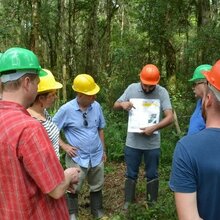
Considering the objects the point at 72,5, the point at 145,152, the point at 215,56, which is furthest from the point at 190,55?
the point at 72,5

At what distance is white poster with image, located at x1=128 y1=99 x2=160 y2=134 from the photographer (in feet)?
16.8

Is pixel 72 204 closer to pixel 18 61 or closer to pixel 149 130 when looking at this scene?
pixel 149 130

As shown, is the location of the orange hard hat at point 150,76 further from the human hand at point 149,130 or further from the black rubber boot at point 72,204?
the black rubber boot at point 72,204

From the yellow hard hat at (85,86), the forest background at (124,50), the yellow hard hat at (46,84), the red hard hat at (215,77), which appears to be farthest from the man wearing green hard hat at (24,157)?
the forest background at (124,50)

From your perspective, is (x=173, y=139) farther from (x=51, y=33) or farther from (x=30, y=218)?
(x=51, y=33)

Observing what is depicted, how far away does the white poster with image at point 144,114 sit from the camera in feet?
16.8

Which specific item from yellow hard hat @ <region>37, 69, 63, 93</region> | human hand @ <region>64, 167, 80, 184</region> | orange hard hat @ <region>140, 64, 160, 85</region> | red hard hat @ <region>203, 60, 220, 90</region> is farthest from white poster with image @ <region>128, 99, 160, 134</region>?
red hard hat @ <region>203, 60, 220, 90</region>

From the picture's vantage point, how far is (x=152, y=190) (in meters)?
5.35

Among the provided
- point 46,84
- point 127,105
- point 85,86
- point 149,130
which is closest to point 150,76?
point 127,105

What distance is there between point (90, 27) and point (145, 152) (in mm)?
10100

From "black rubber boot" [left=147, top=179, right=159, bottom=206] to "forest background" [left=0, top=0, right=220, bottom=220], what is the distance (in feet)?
0.48

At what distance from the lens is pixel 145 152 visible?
5207 mm

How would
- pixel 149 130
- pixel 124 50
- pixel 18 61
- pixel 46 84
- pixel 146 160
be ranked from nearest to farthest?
1. pixel 18 61
2. pixel 46 84
3. pixel 149 130
4. pixel 146 160
5. pixel 124 50

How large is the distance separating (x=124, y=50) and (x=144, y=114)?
21.5 ft
